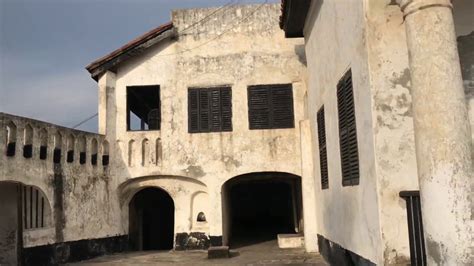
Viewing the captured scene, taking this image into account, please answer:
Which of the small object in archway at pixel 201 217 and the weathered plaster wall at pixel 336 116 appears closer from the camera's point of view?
the weathered plaster wall at pixel 336 116

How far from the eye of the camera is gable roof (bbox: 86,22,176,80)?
14906 millimetres

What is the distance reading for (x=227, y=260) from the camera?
488 inches

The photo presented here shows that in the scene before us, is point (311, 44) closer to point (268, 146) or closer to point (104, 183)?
point (268, 146)

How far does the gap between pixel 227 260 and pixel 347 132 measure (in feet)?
21.2

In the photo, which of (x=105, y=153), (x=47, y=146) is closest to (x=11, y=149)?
(x=47, y=146)

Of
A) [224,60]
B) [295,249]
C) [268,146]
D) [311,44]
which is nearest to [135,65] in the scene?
[224,60]

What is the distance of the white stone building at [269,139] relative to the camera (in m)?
4.36

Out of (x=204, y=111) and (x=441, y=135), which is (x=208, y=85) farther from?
(x=441, y=135)

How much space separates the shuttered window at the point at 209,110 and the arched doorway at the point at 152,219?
12.0 feet

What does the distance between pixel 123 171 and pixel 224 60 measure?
4869 millimetres

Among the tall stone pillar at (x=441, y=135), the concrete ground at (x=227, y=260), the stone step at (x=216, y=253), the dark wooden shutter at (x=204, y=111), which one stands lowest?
the concrete ground at (x=227, y=260)

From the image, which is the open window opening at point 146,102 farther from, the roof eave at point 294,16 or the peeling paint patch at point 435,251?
the peeling paint patch at point 435,251

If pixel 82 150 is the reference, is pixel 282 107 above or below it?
above

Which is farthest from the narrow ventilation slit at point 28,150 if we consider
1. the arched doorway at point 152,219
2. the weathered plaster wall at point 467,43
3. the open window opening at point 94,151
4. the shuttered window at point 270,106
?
the weathered plaster wall at point 467,43
